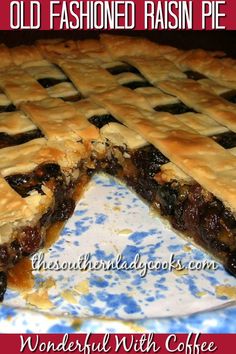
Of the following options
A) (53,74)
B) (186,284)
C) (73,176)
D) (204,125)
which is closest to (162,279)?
(186,284)

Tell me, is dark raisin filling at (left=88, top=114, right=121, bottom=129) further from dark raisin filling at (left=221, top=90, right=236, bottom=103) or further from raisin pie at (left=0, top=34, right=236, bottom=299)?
dark raisin filling at (left=221, top=90, right=236, bottom=103)

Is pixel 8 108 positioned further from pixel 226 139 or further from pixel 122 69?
pixel 226 139

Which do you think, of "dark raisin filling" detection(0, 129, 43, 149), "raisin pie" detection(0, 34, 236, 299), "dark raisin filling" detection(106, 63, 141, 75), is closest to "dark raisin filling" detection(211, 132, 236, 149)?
"raisin pie" detection(0, 34, 236, 299)

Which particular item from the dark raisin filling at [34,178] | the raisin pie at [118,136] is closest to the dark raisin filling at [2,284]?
the raisin pie at [118,136]

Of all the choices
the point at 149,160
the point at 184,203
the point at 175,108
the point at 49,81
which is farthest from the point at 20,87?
the point at 184,203

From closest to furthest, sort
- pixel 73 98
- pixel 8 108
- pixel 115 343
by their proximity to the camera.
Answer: pixel 115 343 < pixel 8 108 < pixel 73 98

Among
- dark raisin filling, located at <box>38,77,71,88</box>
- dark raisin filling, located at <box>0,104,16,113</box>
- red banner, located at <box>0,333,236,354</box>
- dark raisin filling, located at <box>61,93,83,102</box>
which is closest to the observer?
red banner, located at <box>0,333,236,354</box>
